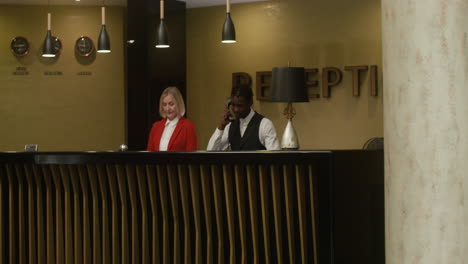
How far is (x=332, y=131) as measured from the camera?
912 cm

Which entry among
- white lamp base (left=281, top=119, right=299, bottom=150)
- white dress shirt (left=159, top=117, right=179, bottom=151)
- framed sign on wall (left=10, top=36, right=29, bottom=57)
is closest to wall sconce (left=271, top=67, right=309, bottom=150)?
white dress shirt (left=159, top=117, right=179, bottom=151)

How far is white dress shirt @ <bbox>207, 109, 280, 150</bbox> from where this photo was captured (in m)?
5.50

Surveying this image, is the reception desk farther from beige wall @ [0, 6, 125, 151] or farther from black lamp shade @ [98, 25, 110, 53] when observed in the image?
beige wall @ [0, 6, 125, 151]

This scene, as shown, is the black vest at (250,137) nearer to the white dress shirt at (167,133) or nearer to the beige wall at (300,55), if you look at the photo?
the white dress shirt at (167,133)

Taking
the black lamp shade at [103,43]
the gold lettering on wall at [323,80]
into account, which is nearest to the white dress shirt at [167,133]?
the black lamp shade at [103,43]

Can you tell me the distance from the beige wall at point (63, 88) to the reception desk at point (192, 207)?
5.38 metres

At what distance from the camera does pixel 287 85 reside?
6.51 m

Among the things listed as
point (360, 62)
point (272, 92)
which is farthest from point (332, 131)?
point (272, 92)

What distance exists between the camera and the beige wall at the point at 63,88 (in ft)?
31.7

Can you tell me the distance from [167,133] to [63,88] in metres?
3.79

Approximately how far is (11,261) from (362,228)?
2.04 m

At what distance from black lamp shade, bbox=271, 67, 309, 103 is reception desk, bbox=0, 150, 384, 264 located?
8.14 feet

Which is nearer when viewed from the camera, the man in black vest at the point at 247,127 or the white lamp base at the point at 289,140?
the white lamp base at the point at 289,140

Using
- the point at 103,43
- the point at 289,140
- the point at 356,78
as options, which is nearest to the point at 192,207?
the point at 289,140
